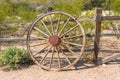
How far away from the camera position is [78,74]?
23.4ft

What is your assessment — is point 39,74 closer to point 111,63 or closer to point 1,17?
point 111,63

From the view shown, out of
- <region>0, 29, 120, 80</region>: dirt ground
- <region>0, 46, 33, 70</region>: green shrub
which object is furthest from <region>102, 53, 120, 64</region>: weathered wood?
<region>0, 46, 33, 70</region>: green shrub

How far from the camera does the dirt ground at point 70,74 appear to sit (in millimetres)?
6940

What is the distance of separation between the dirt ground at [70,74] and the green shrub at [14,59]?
23 cm

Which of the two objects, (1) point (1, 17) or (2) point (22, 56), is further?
(1) point (1, 17)

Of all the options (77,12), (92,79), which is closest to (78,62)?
(92,79)

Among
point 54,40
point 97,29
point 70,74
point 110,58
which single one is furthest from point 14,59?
point 110,58

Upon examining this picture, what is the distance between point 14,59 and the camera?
7.54 meters

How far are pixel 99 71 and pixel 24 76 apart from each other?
176 cm

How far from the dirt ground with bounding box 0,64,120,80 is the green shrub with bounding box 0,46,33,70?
0.23 m

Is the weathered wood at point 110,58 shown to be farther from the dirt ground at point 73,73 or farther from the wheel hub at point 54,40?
the wheel hub at point 54,40

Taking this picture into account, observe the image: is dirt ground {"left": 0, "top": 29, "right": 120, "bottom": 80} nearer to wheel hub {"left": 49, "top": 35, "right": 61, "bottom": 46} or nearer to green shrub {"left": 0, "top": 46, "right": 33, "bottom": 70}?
green shrub {"left": 0, "top": 46, "right": 33, "bottom": 70}

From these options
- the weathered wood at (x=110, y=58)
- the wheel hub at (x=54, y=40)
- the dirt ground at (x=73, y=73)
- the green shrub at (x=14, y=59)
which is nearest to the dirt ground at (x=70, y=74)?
the dirt ground at (x=73, y=73)

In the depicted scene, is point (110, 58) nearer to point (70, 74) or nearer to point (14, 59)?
point (70, 74)
